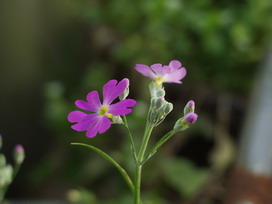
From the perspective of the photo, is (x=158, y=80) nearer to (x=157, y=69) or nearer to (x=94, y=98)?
(x=157, y=69)

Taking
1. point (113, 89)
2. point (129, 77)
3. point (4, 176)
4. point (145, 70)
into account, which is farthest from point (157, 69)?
point (129, 77)

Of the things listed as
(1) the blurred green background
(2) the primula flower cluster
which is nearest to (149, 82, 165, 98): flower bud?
(2) the primula flower cluster

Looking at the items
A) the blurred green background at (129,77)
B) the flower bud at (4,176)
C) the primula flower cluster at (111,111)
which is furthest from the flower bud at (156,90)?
the blurred green background at (129,77)

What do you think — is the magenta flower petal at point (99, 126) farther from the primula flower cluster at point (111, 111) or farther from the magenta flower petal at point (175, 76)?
the magenta flower petal at point (175, 76)

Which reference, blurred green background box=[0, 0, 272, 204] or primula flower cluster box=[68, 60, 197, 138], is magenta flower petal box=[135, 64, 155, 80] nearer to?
primula flower cluster box=[68, 60, 197, 138]

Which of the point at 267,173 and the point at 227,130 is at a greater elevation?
the point at 267,173

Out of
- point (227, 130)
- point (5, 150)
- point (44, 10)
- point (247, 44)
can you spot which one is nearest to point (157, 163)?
point (227, 130)

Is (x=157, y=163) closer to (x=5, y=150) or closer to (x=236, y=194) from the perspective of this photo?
(x=236, y=194)
